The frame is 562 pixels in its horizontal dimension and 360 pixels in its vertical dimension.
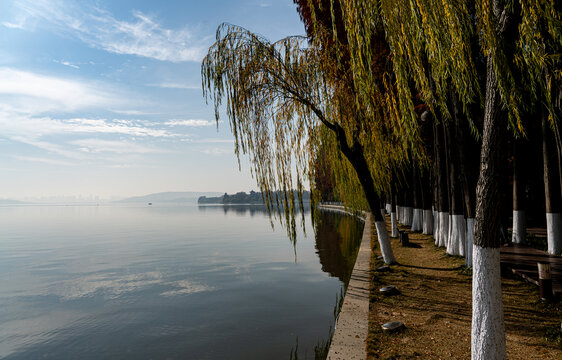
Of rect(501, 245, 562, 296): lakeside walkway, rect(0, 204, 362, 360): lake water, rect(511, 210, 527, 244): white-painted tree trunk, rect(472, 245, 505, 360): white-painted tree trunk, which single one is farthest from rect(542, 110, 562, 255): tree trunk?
rect(472, 245, 505, 360): white-painted tree trunk

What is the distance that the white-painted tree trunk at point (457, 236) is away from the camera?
40.4 ft

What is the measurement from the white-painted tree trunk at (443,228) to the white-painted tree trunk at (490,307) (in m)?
11.0

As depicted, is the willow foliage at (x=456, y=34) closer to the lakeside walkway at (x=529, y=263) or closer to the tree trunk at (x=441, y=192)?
the lakeside walkway at (x=529, y=263)

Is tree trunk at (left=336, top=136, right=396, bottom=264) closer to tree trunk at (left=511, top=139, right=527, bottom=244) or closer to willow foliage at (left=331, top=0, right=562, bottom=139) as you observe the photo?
willow foliage at (left=331, top=0, right=562, bottom=139)

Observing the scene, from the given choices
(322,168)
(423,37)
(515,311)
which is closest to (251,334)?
(322,168)

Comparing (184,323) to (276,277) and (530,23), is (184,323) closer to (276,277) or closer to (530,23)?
(276,277)

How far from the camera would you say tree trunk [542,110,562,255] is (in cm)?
1161

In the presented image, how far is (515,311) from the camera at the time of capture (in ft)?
23.3

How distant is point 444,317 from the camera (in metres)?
7.06

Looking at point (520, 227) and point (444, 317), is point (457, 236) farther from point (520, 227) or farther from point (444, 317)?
point (444, 317)

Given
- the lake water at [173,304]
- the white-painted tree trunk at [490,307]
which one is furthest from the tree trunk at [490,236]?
the lake water at [173,304]

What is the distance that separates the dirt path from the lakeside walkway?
1.03 feet

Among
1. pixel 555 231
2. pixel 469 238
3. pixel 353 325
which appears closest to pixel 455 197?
pixel 469 238

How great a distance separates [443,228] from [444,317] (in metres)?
8.88
